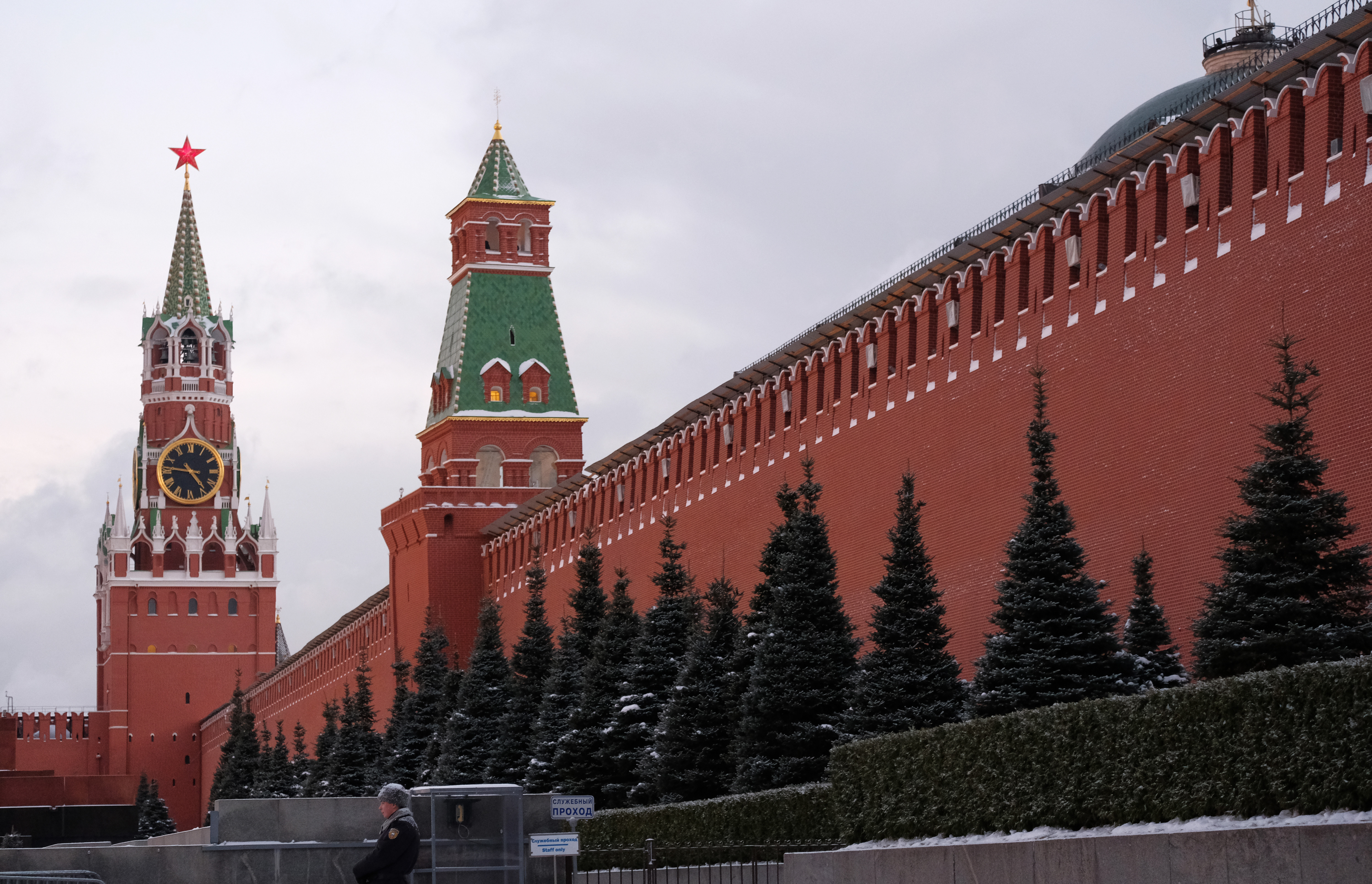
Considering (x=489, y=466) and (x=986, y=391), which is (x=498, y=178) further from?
(x=986, y=391)

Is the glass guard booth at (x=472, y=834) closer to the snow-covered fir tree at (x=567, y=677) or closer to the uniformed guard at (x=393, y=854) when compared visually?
the uniformed guard at (x=393, y=854)

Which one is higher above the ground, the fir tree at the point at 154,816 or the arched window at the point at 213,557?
the arched window at the point at 213,557

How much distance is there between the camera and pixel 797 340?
31.1 meters

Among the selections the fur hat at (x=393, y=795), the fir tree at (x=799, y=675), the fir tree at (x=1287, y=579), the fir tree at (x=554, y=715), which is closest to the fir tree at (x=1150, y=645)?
the fir tree at (x=1287, y=579)

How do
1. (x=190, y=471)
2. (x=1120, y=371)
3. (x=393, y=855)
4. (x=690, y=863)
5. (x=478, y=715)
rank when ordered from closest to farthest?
(x=393, y=855) < (x=690, y=863) < (x=1120, y=371) < (x=478, y=715) < (x=190, y=471)

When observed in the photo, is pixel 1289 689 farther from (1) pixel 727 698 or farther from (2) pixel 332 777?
(2) pixel 332 777

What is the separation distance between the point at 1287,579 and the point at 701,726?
9772 mm

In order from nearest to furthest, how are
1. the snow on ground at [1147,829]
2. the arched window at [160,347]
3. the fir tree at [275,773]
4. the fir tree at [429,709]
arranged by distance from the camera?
the snow on ground at [1147,829]
the fir tree at [429,709]
the fir tree at [275,773]
the arched window at [160,347]

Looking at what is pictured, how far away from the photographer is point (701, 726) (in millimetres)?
24109

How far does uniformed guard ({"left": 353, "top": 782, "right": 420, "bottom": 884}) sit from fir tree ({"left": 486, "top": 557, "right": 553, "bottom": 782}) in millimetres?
20696

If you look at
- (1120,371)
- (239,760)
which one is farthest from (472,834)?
(239,760)

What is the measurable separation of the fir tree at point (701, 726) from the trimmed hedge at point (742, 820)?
4.16 ft

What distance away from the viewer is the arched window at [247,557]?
97562mm

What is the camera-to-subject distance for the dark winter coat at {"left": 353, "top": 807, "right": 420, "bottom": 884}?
1098 centimetres
